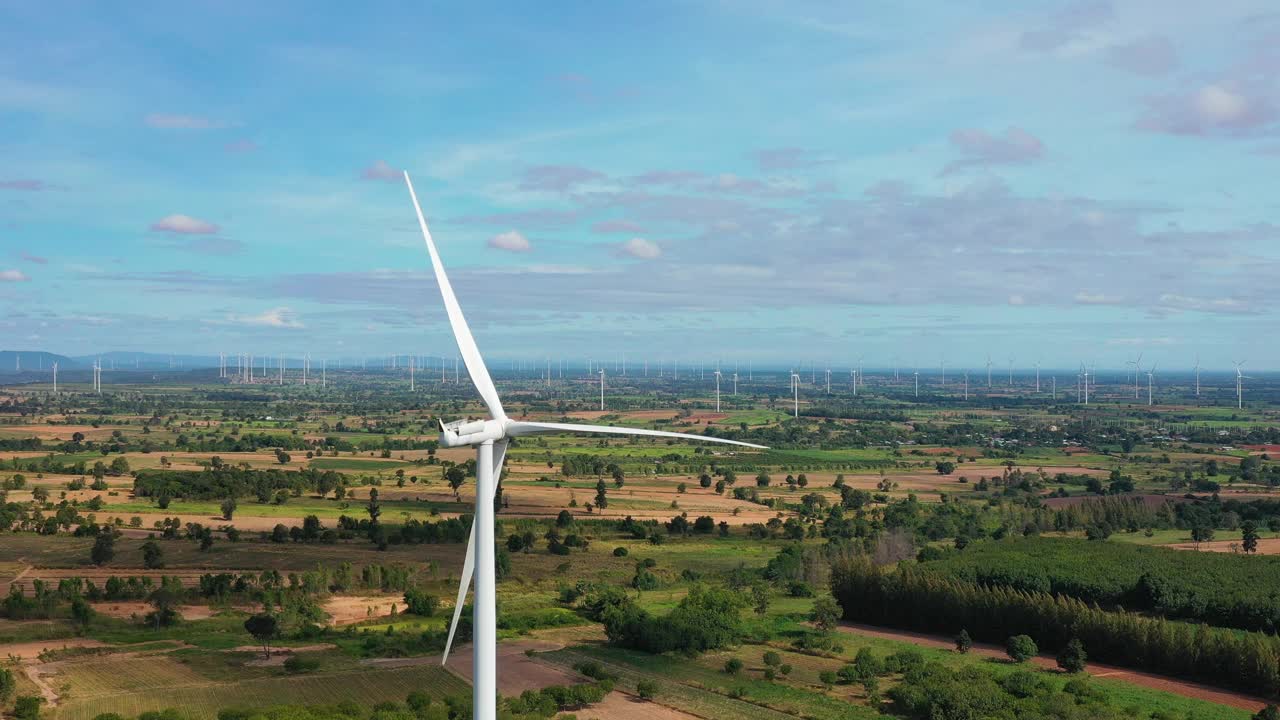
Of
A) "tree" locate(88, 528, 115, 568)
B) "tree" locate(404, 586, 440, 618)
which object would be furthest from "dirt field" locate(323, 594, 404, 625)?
"tree" locate(88, 528, 115, 568)

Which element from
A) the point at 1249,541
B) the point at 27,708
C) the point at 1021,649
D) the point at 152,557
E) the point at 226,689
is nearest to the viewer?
the point at 27,708

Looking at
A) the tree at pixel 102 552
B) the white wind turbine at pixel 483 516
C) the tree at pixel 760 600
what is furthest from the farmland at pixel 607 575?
the white wind turbine at pixel 483 516

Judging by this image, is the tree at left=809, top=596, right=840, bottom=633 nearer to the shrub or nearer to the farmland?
the farmland

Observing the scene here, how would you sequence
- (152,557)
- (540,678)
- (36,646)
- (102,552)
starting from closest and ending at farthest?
(540,678), (36,646), (102,552), (152,557)

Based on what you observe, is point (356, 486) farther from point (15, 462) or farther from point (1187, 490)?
point (1187, 490)

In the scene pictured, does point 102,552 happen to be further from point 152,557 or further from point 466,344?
point 466,344

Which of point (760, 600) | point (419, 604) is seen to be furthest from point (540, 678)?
point (760, 600)
